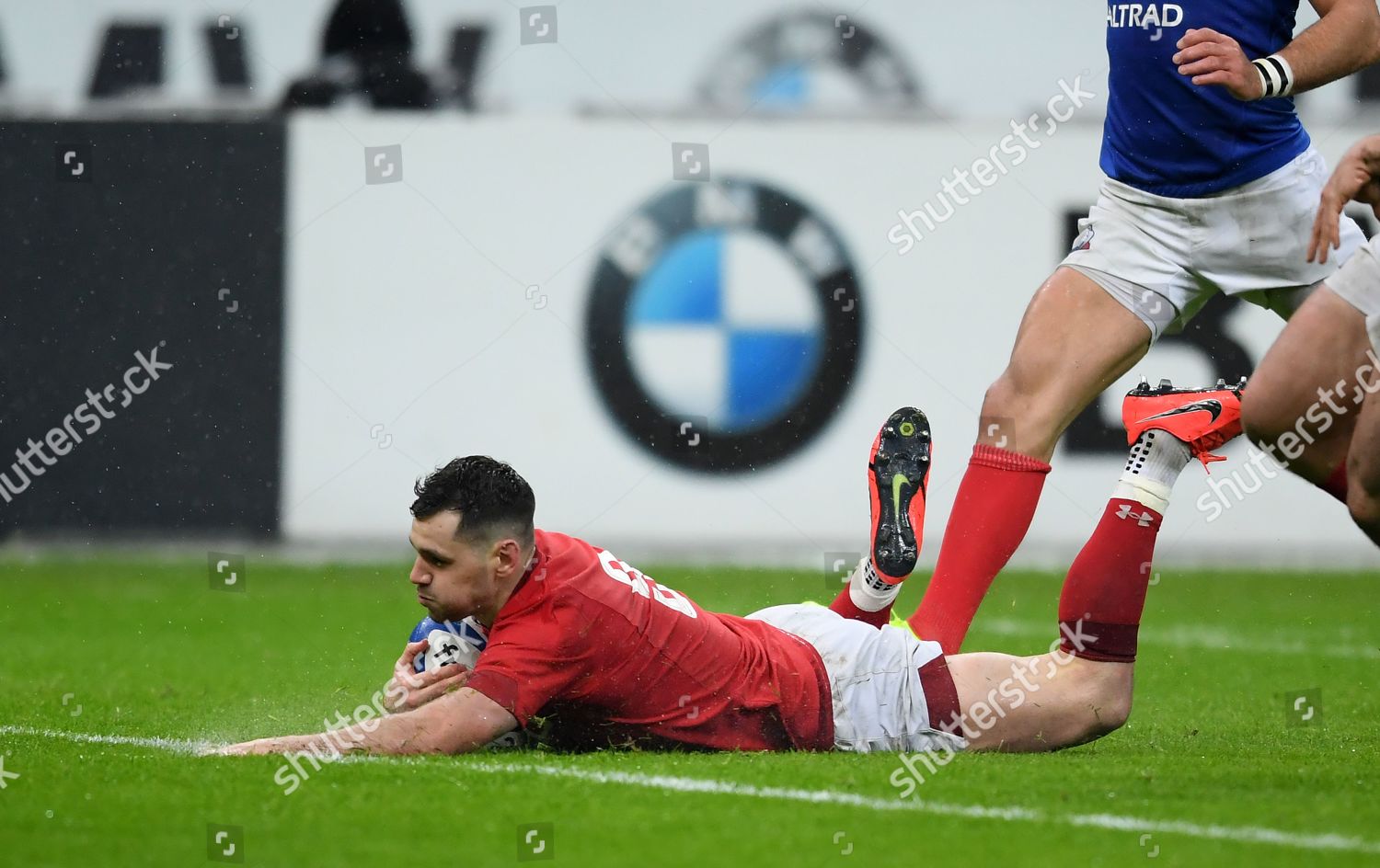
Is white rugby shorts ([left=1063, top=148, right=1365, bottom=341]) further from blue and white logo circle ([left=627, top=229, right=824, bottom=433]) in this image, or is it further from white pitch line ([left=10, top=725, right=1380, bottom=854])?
blue and white logo circle ([left=627, top=229, right=824, bottom=433])

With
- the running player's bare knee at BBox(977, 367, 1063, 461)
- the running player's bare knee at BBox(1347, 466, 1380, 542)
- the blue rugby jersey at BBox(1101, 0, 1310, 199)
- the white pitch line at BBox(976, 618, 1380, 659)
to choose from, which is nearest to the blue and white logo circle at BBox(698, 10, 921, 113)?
the white pitch line at BBox(976, 618, 1380, 659)

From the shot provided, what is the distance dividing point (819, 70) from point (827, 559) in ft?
9.51

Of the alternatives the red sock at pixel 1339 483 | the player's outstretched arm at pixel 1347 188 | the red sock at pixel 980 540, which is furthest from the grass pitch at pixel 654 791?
the player's outstretched arm at pixel 1347 188

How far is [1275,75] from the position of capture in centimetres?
466

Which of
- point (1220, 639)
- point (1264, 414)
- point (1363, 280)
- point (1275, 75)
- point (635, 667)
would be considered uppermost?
point (1275, 75)

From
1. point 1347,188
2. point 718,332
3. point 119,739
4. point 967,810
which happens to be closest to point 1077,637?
point 967,810

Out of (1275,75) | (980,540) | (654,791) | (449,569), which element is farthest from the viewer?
(980,540)

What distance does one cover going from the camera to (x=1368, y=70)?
1070cm

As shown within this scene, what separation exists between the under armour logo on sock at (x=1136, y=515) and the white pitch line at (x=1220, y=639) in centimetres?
290

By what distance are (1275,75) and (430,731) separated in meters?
2.67

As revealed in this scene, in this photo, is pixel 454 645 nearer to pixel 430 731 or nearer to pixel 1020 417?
pixel 430 731

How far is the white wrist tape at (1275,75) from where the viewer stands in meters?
4.66

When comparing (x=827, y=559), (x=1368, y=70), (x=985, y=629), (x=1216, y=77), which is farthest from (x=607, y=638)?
(x=1368, y=70)

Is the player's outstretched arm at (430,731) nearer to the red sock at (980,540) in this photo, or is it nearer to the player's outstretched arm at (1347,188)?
the red sock at (980,540)
